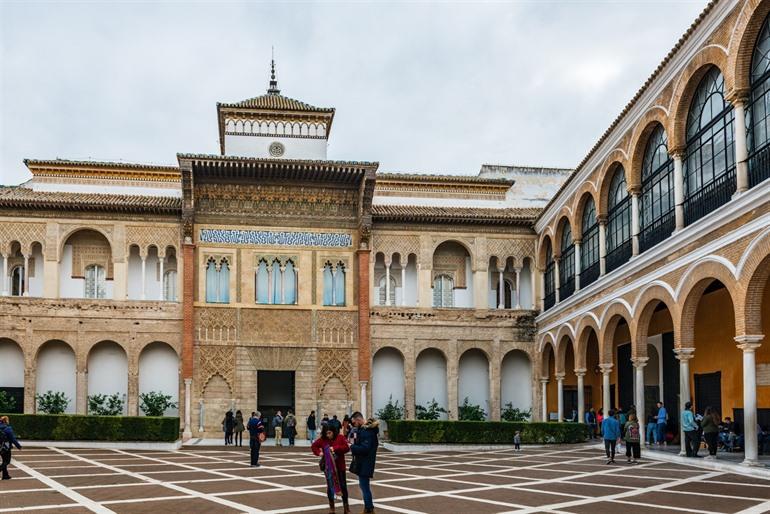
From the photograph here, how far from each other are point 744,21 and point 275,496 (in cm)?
1188

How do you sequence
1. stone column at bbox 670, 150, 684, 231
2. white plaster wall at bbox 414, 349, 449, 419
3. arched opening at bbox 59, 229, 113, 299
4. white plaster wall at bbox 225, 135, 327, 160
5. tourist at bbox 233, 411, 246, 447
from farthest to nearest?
white plaster wall at bbox 225, 135, 327, 160 < white plaster wall at bbox 414, 349, 449, 419 < arched opening at bbox 59, 229, 113, 299 < tourist at bbox 233, 411, 246, 447 < stone column at bbox 670, 150, 684, 231

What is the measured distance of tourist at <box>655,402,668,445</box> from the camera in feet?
74.2

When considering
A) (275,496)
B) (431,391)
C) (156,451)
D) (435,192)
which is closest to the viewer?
(275,496)

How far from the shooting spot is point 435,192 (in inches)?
1416

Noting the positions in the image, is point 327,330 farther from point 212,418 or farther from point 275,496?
point 275,496

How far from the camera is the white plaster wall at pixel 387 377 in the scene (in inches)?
1293

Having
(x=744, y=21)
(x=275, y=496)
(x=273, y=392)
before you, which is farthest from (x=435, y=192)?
(x=275, y=496)

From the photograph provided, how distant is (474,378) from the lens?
33.6 meters

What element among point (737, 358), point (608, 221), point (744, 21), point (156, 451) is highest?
point (744, 21)

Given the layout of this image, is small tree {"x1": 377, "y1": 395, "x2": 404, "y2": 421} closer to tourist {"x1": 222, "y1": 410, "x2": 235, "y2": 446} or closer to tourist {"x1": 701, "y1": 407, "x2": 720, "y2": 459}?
tourist {"x1": 222, "y1": 410, "x2": 235, "y2": 446}

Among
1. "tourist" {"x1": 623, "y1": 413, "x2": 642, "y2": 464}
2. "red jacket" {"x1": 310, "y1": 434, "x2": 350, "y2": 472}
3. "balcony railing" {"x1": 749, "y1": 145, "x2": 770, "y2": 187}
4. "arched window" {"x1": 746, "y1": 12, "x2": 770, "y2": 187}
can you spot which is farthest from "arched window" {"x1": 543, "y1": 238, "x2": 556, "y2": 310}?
"red jacket" {"x1": 310, "y1": 434, "x2": 350, "y2": 472}

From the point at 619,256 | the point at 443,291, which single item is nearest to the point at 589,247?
the point at 619,256

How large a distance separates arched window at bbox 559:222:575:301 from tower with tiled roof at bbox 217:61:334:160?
10536 mm

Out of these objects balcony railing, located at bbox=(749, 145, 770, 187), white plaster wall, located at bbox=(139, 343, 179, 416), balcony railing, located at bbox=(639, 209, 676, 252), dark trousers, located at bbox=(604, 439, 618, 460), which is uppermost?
balcony railing, located at bbox=(749, 145, 770, 187)
